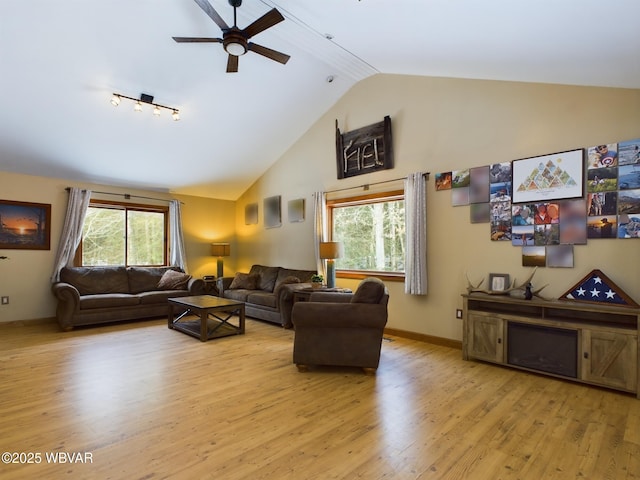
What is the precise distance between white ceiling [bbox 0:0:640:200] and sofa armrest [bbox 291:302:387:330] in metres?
2.53

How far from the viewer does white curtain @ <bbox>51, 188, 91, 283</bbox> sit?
567 centimetres

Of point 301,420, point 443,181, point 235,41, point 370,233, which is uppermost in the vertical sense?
point 235,41

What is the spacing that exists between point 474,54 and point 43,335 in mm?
6324

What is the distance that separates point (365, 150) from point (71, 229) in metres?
5.01

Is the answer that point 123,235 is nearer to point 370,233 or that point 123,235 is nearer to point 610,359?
point 370,233

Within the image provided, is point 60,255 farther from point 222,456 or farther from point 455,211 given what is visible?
point 455,211

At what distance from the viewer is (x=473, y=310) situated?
3756 mm

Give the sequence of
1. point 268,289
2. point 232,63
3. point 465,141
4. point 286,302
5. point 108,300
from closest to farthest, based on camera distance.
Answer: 1. point 232,63
2. point 465,141
3. point 286,302
4. point 108,300
5. point 268,289

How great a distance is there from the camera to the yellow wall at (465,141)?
3.26 m

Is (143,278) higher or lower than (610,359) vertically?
higher

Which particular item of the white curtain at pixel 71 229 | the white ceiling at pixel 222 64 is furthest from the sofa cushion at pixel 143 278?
the white ceiling at pixel 222 64

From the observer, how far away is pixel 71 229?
5770mm

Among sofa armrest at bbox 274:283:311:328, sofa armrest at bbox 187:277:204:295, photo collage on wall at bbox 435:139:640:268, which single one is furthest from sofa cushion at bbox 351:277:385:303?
sofa armrest at bbox 187:277:204:295

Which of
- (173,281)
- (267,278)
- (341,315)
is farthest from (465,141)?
(173,281)
